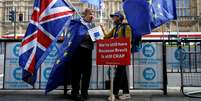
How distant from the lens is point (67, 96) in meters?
9.01

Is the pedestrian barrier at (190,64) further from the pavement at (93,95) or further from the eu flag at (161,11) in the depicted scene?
the eu flag at (161,11)

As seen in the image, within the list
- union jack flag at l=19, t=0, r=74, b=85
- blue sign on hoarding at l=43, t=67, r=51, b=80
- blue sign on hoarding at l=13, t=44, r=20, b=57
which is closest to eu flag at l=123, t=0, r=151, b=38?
union jack flag at l=19, t=0, r=74, b=85

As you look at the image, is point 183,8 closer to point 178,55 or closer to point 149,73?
point 178,55

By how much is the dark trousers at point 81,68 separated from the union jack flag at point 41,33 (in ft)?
1.79

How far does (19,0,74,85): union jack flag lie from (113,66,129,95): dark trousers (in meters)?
1.39

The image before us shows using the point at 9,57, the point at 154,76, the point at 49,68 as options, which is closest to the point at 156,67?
the point at 154,76

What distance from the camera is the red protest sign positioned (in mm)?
8039

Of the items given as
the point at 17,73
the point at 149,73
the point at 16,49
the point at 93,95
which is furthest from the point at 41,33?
the point at 149,73

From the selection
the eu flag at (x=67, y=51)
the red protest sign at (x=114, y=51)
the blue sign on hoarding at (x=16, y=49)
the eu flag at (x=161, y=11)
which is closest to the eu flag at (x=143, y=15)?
the eu flag at (x=161, y=11)

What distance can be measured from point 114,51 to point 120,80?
0.76 m

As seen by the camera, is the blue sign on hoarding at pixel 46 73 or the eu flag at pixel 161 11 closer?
the eu flag at pixel 161 11

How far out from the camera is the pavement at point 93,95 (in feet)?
28.3

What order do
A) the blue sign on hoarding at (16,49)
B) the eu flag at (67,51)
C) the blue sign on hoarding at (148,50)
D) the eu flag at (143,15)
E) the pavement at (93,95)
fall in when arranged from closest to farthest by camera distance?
the eu flag at (143,15) → the eu flag at (67,51) → the pavement at (93,95) → the blue sign on hoarding at (148,50) → the blue sign on hoarding at (16,49)

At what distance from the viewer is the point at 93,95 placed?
9156mm
